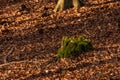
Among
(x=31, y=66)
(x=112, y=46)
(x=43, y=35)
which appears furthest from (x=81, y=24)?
(x=31, y=66)

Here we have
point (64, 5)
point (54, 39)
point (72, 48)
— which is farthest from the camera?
point (64, 5)

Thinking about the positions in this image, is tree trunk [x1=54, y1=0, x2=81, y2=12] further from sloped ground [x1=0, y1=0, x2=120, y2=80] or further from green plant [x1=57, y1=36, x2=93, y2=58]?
green plant [x1=57, y1=36, x2=93, y2=58]

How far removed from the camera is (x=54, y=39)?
10.8m

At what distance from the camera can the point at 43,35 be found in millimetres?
11258

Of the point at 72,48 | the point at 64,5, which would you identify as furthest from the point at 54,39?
the point at 64,5

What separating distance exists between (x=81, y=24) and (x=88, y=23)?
0.81 feet

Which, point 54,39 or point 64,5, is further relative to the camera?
point 64,5

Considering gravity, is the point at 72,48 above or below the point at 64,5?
below

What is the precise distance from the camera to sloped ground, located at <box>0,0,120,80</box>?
8.69 meters

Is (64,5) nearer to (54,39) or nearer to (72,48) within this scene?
(54,39)

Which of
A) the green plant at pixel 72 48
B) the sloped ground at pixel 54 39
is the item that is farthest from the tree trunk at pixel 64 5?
the green plant at pixel 72 48

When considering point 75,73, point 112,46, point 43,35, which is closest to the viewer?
point 75,73

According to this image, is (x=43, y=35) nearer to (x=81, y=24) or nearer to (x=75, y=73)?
(x=81, y=24)

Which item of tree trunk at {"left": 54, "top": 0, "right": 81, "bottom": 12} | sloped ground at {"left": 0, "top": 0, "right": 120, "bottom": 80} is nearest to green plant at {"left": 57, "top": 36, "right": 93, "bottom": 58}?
sloped ground at {"left": 0, "top": 0, "right": 120, "bottom": 80}
